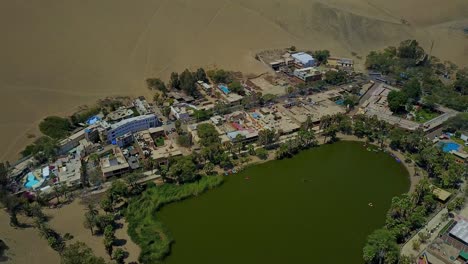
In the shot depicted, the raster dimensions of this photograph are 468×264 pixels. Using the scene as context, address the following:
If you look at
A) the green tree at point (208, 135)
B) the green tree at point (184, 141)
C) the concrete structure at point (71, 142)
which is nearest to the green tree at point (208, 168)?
the green tree at point (208, 135)

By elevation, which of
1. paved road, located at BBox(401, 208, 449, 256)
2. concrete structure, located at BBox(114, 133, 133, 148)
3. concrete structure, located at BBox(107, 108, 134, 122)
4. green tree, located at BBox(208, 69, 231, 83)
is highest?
green tree, located at BBox(208, 69, 231, 83)

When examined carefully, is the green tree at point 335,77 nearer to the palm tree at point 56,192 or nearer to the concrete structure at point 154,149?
the concrete structure at point 154,149

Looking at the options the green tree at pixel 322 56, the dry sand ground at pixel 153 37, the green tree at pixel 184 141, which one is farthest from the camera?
the green tree at pixel 322 56

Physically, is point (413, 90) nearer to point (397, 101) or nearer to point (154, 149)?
point (397, 101)

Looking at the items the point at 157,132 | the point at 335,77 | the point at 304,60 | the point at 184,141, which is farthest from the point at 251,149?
the point at 304,60

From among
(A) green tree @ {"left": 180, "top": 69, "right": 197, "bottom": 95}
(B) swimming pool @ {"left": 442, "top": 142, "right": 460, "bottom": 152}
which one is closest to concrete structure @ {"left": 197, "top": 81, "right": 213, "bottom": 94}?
(A) green tree @ {"left": 180, "top": 69, "right": 197, "bottom": 95}

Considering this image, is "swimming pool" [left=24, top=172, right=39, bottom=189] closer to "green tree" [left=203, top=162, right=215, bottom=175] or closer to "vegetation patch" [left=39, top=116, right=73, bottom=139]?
"vegetation patch" [left=39, top=116, right=73, bottom=139]
